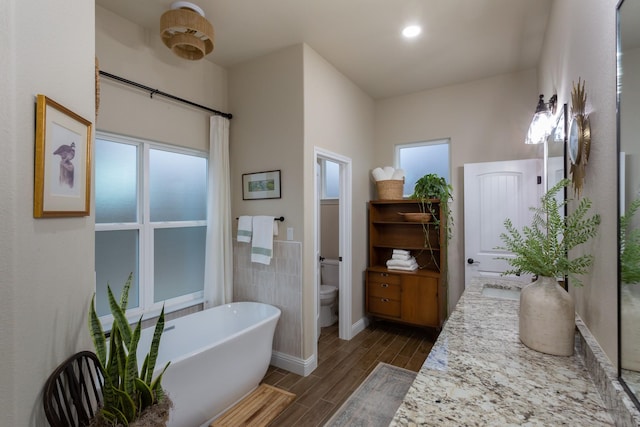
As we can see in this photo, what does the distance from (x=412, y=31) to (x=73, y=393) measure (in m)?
3.15

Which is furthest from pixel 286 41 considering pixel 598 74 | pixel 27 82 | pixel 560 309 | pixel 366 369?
pixel 366 369

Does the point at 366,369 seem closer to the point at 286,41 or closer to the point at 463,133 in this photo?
the point at 463,133

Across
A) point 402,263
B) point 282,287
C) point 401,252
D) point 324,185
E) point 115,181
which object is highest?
point 324,185

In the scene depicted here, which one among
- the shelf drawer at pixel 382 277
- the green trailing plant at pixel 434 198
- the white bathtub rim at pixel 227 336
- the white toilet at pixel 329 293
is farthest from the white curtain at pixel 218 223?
the green trailing plant at pixel 434 198

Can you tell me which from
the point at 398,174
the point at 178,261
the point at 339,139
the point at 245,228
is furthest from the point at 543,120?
the point at 178,261

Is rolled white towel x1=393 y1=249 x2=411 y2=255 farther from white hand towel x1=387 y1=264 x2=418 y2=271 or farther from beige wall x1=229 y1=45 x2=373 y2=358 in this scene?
beige wall x1=229 y1=45 x2=373 y2=358

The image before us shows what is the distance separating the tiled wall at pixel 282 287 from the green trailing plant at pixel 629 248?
6.94ft

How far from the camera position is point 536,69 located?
306cm

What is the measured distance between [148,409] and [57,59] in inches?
54.8

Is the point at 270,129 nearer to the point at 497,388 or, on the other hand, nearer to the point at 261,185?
the point at 261,185

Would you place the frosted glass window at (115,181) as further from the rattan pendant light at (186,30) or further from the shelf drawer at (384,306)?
the shelf drawer at (384,306)

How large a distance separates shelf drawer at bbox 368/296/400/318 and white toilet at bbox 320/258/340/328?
487 millimetres

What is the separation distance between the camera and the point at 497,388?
2.87ft

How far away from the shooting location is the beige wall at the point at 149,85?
84.8 inches
